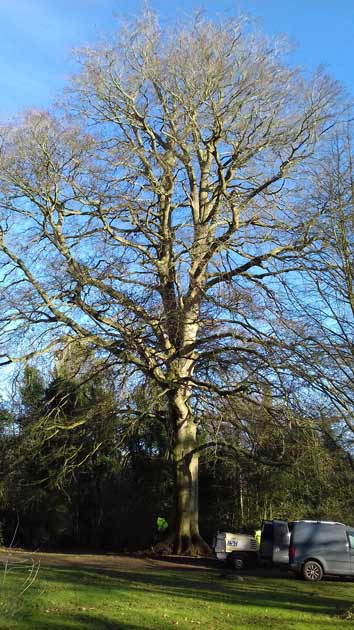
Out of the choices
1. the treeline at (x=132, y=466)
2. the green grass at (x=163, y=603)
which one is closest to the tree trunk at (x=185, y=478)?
the treeline at (x=132, y=466)

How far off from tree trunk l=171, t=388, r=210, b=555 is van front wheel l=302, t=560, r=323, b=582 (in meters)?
5.26

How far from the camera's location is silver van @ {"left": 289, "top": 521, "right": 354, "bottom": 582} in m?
18.3

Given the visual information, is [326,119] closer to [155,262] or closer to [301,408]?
[155,262]

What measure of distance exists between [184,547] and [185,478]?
2384 millimetres

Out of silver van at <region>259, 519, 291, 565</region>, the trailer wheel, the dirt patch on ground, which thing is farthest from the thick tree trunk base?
silver van at <region>259, 519, 291, 565</region>

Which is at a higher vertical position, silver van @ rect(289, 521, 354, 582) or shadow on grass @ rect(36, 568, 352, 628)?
silver van @ rect(289, 521, 354, 582)

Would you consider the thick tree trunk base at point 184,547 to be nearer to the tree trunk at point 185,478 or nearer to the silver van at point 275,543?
the tree trunk at point 185,478

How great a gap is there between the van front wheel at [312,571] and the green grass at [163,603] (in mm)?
1951

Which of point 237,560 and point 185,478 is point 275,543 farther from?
point 185,478

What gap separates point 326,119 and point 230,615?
15712 mm

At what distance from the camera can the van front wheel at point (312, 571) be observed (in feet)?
59.6

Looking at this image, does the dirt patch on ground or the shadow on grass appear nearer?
the shadow on grass

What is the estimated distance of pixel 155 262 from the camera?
21766 millimetres

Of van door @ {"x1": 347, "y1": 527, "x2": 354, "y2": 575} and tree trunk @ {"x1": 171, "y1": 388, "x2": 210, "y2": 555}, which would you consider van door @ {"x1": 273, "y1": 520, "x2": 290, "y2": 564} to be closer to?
van door @ {"x1": 347, "y1": 527, "x2": 354, "y2": 575}
